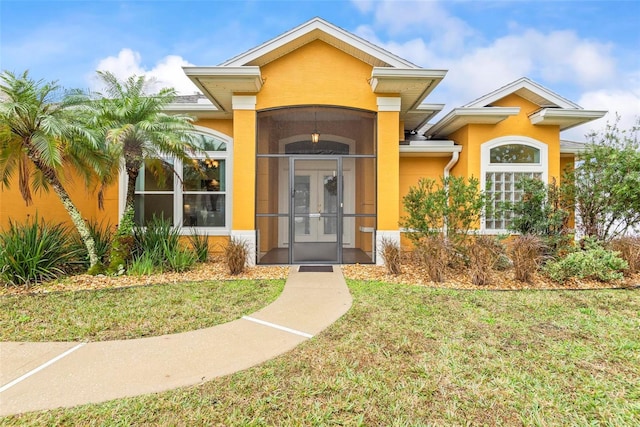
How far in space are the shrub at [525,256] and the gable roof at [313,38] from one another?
16.1 ft

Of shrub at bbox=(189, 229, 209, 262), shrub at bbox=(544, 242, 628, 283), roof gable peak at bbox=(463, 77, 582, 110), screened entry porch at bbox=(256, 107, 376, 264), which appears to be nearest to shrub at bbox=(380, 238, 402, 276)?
screened entry porch at bbox=(256, 107, 376, 264)

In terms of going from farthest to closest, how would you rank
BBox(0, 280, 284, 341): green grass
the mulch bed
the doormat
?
the doormat, the mulch bed, BBox(0, 280, 284, 341): green grass

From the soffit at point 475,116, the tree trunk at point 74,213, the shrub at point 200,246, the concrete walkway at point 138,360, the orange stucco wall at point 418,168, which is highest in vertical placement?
the soffit at point 475,116

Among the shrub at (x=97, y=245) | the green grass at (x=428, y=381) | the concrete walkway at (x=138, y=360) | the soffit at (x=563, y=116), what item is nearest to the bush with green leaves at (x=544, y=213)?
the soffit at (x=563, y=116)

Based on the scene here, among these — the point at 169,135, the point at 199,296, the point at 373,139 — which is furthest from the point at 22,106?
the point at 373,139

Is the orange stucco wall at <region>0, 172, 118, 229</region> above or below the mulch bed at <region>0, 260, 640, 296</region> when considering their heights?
above

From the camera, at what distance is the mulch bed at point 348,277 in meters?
6.38

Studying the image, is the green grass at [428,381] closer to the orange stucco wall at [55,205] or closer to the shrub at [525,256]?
the shrub at [525,256]

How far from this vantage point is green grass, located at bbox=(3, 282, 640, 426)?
250 centimetres

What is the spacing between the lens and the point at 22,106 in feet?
19.1

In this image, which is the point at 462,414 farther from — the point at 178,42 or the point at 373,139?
the point at 178,42

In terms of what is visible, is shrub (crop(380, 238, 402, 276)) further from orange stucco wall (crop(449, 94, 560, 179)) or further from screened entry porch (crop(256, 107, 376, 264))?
orange stucco wall (crop(449, 94, 560, 179))

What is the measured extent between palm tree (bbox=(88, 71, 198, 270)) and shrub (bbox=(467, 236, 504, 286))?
6.78m

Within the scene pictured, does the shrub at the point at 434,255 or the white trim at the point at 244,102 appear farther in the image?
the white trim at the point at 244,102
